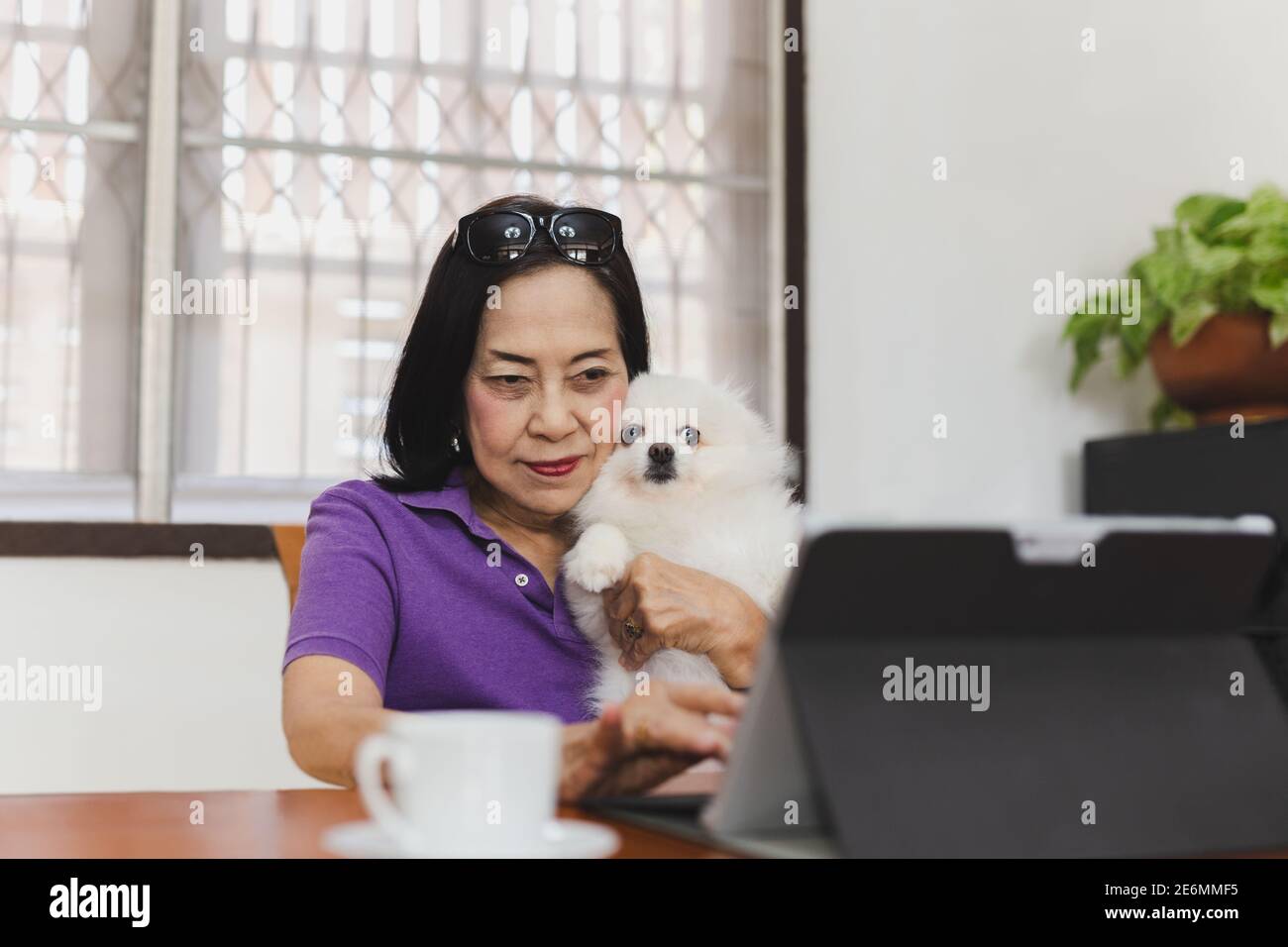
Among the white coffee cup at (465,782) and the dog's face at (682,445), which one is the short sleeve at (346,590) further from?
the white coffee cup at (465,782)

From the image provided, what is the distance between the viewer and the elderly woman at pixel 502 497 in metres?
1.33

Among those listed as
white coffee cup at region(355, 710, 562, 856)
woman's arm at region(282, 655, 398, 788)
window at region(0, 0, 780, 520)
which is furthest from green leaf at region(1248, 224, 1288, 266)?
white coffee cup at region(355, 710, 562, 856)

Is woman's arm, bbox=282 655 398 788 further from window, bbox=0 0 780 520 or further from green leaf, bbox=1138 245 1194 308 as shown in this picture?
green leaf, bbox=1138 245 1194 308

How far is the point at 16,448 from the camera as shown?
7.75ft

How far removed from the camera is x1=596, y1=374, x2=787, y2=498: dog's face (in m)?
1.52


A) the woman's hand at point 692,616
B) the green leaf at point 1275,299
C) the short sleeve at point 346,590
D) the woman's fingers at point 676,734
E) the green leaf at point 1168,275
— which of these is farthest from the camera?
the green leaf at point 1168,275

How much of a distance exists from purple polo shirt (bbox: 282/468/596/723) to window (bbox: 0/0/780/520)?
1.06 m

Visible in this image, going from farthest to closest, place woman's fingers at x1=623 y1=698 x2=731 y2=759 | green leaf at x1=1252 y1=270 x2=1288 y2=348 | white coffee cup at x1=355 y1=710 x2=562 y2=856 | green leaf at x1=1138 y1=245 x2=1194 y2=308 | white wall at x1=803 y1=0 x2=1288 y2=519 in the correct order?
white wall at x1=803 y1=0 x2=1288 y2=519 < green leaf at x1=1138 y1=245 x2=1194 y2=308 < green leaf at x1=1252 y1=270 x2=1288 y2=348 < woman's fingers at x1=623 y1=698 x2=731 y2=759 < white coffee cup at x1=355 y1=710 x2=562 y2=856

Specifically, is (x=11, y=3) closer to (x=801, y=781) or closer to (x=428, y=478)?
(x=428, y=478)

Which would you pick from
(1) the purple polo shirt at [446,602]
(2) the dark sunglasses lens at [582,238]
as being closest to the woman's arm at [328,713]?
(1) the purple polo shirt at [446,602]

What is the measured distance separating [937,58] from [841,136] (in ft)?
0.92

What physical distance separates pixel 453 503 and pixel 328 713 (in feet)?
1.57

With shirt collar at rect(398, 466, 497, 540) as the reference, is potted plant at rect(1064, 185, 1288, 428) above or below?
above
